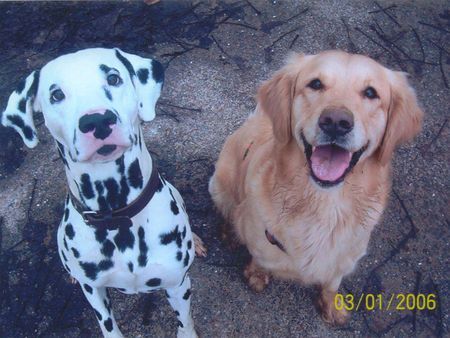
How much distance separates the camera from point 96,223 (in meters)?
2.17

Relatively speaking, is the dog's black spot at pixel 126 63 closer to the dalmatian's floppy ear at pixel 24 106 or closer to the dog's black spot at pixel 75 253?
the dalmatian's floppy ear at pixel 24 106

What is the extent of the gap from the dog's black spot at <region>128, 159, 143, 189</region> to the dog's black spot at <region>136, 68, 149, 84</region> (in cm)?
38

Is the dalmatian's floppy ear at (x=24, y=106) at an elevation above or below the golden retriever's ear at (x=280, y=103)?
above

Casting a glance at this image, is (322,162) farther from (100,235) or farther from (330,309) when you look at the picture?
(330,309)

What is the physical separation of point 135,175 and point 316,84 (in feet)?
3.40

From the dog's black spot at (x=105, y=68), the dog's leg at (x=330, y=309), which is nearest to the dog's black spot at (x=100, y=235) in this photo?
the dog's black spot at (x=105, y=68)

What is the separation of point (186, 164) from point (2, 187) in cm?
157

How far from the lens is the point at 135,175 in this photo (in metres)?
2.18

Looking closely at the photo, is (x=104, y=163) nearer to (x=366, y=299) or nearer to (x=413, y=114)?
(x=413, y=114)

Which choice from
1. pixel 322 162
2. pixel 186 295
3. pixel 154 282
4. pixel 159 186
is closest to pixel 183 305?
pixel 186 295

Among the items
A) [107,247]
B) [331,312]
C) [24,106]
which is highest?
[24,106]

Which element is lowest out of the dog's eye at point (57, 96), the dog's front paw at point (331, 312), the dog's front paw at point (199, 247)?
the dog's front paw at point (331, 312)

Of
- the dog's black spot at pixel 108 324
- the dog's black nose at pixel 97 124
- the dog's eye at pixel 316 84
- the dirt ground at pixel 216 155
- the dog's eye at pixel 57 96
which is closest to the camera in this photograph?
the dog's black nose at pixel 97 124

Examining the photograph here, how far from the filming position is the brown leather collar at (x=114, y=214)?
216cm
